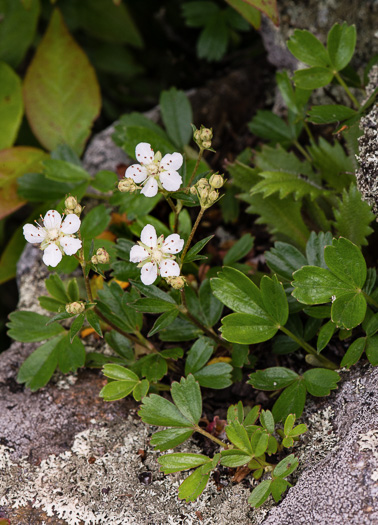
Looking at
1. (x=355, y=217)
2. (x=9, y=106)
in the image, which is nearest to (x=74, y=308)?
(x=355, y=217)

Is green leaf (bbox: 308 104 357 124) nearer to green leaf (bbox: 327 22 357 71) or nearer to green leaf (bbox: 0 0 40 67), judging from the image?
green leaf (bbox: 327 22 357 71)

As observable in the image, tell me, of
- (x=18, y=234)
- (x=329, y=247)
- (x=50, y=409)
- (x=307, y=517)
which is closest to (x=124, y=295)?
(x=50, y=409)

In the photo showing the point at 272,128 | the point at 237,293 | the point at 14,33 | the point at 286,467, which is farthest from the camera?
the point at 14,33

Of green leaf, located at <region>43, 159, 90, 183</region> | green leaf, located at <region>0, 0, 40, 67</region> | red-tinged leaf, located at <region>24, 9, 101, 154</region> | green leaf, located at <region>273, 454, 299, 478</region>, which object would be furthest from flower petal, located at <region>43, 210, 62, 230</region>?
green leaf, located at <region>0, 0, 40, 67</region>

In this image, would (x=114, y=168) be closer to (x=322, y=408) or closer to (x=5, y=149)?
(x=5, y=149)

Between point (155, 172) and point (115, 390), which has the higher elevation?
point (155, 172)

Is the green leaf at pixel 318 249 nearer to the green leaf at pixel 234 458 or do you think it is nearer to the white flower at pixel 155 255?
the white flower at pixel 155 255

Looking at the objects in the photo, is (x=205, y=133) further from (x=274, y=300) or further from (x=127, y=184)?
(x=274, y=300)
